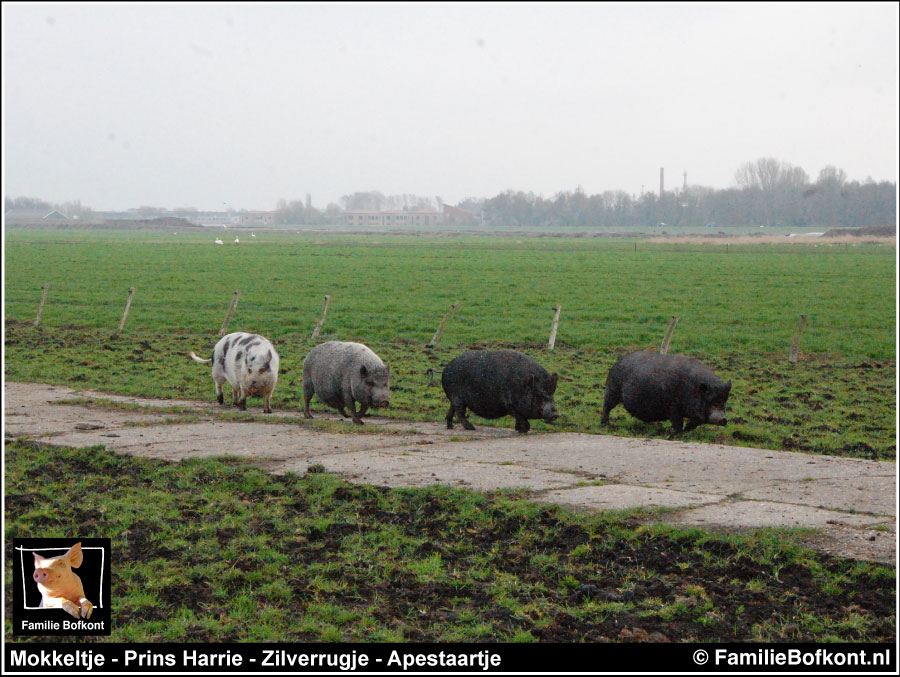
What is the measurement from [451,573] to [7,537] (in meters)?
3.69

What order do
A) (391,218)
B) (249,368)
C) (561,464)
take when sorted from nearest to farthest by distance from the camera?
(561,464) → (249,368) → (391,218)

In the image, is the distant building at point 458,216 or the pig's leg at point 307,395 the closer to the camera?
the pig's leg at point 307,395

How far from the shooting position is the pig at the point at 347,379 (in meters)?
14.2

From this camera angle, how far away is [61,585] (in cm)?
609

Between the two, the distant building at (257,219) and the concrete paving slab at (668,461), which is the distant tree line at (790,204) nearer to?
the concrete paving slab at (668,461)

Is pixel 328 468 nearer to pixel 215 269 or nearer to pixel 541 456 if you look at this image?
pixel 541 456

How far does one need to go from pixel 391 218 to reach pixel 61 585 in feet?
534

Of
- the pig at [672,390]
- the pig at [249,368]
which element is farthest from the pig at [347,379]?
the pig at [672,390]

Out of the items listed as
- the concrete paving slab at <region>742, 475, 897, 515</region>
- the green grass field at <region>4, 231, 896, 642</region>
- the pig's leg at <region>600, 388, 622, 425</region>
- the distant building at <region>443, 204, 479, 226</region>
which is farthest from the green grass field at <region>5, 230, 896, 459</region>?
the distant building at <region>443, 204, 479, 226</region>

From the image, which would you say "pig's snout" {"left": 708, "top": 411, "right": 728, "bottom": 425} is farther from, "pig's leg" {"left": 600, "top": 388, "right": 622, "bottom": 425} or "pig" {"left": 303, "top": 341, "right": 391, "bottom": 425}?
"pig" {"left": 303, "top": 341, "right": 391, "bottom": 425}

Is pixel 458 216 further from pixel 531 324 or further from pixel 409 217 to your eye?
pixel 531 324

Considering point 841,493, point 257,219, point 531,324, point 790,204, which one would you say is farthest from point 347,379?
point 257,219
